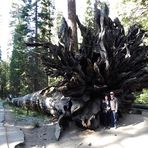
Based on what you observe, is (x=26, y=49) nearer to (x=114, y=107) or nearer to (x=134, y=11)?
(x=134, y=11)

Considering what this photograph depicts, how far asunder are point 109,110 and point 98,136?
121 cm

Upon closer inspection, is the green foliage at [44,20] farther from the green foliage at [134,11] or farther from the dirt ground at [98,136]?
the dirt ground at [98,136]

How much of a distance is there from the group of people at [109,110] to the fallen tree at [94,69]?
25cm

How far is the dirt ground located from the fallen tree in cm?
35

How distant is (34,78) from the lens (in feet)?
147

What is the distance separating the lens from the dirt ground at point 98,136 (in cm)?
1040

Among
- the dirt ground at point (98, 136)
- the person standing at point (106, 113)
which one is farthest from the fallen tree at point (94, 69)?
the dirt ground at point (98, 136)

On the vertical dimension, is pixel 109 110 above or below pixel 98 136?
above

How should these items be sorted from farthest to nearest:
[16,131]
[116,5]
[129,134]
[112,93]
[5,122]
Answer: [116,5]
[5,122]
[16,131]
[112,93]
[129,134]

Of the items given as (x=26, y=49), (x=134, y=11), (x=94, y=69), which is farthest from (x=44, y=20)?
(x=94, y=69)

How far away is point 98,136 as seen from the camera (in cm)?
1122

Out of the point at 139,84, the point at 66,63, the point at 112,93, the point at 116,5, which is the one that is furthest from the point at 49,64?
the point at 116,5

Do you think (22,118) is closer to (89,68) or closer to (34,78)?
(89,68)

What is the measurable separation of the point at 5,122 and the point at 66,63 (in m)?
4.07
